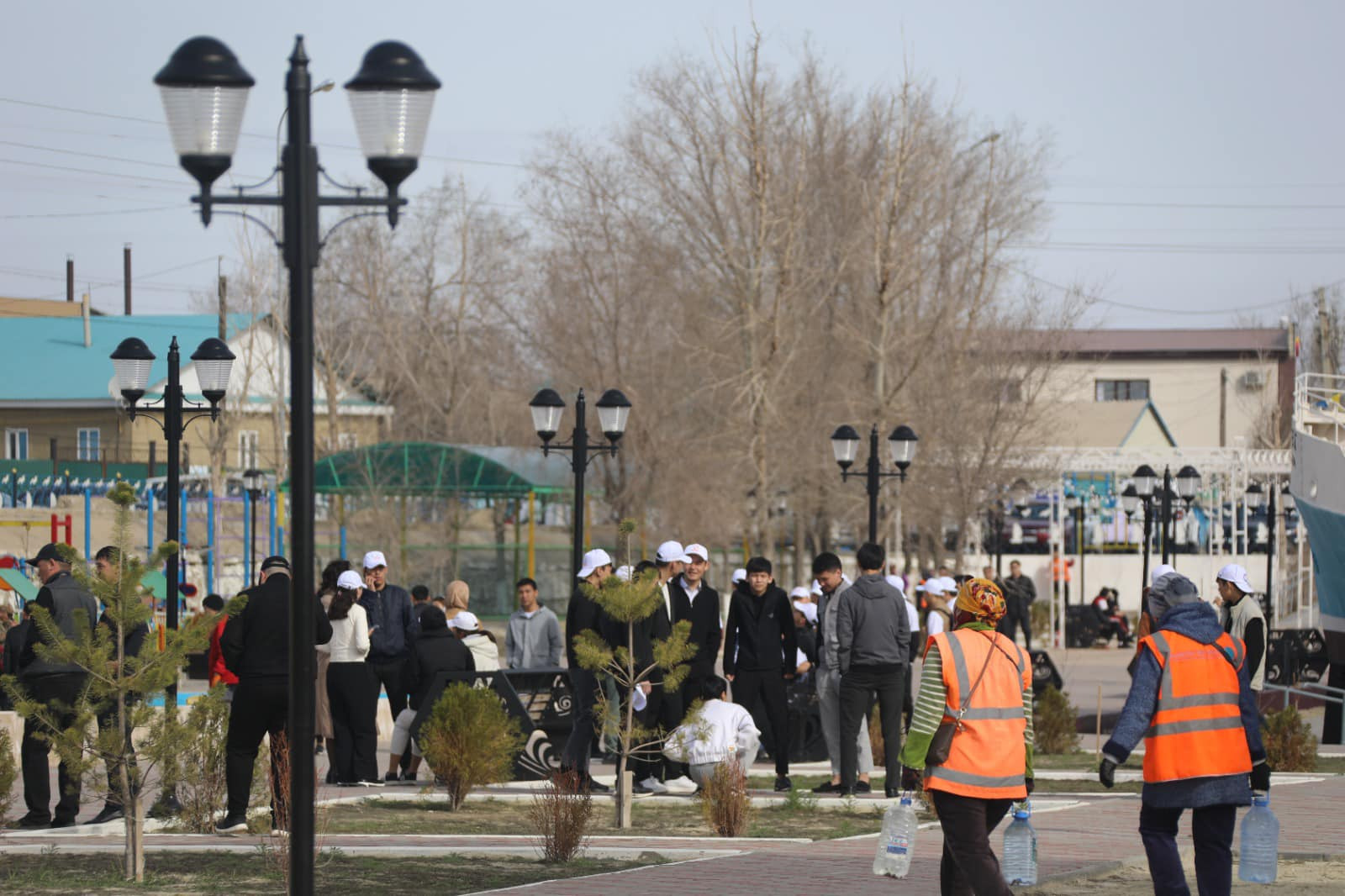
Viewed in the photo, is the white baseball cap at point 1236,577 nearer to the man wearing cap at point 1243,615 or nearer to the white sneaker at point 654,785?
the man wearing cap at point 1243,615

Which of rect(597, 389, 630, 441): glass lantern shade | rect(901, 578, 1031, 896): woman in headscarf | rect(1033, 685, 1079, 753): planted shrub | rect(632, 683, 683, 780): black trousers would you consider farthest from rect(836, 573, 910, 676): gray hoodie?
rect(597, 389, 630, 441): glass lantern shade

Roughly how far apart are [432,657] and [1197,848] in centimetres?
735

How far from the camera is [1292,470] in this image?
3158 centimetres

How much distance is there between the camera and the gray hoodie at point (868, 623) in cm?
1212

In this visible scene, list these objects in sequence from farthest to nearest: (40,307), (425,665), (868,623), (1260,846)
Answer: (40,307), (425,665), (868,623), (1260,846)

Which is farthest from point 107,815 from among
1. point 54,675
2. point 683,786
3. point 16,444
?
point 16,444

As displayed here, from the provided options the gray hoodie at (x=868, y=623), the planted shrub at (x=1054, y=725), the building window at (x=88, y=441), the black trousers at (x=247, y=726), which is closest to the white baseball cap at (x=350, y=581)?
the black trousers at (x=247, y=726)

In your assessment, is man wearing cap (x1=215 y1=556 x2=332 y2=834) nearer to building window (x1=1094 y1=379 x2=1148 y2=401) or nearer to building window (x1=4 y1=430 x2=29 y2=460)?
building window (x1=4 y1=430 x2=29 y2=460)

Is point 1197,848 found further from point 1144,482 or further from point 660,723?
point 1144,482

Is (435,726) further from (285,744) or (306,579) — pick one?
(306,579)

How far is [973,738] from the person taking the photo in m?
6.78

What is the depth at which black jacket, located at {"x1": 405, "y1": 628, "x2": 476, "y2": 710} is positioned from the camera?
1341cm

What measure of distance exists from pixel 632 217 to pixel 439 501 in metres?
8.22

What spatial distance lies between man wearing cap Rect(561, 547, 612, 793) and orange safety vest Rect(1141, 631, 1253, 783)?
17.8 feet
